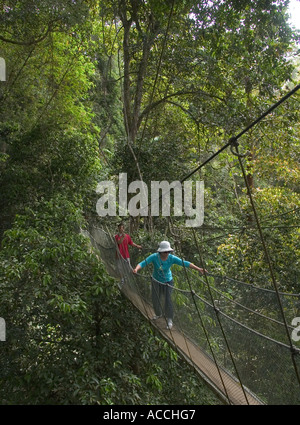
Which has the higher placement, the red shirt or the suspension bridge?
the red shirt

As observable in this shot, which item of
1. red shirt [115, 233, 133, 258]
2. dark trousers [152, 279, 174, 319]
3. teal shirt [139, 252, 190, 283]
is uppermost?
red shirt [115, 233, 133, 258]

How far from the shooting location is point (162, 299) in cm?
275

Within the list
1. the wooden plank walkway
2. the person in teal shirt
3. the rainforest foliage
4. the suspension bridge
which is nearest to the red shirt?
the suspension bridge

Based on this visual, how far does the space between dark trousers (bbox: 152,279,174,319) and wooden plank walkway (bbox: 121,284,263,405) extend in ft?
0.23

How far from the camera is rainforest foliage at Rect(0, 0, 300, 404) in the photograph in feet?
10.5

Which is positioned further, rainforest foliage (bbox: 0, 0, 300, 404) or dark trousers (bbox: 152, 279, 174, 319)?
rainforest foliage (bbox: 0, 0, 300, 404)

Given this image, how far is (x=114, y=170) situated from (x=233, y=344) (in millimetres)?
4017

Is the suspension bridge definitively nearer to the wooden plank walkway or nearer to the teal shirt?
the wooden plank walkway

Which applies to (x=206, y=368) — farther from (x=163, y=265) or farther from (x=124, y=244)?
(x=124, y=244)

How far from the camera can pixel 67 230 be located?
3.92 metres

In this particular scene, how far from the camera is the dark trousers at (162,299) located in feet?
8.75

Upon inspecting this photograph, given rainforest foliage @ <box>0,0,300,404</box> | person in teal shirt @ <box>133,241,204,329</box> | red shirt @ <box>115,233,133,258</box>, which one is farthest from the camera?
red shirt @ <box>115,233,133,258</box>

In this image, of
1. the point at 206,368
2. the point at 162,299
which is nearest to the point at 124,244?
the point at 162,299

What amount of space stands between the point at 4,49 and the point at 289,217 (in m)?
4.70
